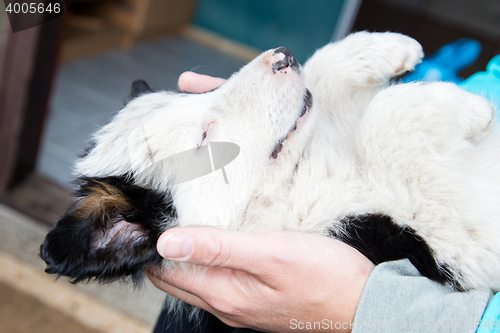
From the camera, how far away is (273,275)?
47.2 inches

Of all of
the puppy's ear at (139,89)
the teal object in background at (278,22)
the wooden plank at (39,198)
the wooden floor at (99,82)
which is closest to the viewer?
the puppy's ear at (139,89)

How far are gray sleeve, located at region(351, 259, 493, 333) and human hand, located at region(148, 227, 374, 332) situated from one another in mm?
70

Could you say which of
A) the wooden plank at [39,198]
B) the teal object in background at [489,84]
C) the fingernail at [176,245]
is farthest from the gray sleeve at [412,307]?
the wooden plank at [39,198]

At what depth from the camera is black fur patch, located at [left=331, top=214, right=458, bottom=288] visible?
129 centimetres

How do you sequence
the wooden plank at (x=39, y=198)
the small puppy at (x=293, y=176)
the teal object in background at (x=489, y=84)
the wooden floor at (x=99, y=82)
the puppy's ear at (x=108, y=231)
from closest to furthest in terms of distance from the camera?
the puppy's ear at (x=108, y=231), the small puppy at (x=293, y=176), the teal object in background at (x=489, y=84), the wooden plank at (x=39, y=198), the wooden floor at (x=99, y=82)

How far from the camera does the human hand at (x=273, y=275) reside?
3.61ft

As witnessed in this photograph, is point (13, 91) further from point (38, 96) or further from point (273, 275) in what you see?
point (273, 275)

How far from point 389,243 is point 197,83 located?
1.08m

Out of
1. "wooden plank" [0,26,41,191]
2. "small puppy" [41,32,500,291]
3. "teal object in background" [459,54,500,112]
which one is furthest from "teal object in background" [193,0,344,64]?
"small puppy" [41,32,500,291]

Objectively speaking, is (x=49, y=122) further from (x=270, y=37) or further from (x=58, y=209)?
(x=270, y=37)

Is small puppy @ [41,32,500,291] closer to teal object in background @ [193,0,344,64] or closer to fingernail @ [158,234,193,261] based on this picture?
fingernail @ [158,234,193,261]

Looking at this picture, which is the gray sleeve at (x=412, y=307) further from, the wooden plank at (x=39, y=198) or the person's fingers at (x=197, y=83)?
the wooden plank at (x=39, y=198)

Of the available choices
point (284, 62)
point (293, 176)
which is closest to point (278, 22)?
point (284, 62)

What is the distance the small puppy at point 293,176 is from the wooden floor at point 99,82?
5.32ft
